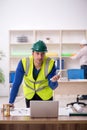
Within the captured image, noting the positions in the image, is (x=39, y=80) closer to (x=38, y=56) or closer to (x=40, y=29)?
(x=38, y=56)

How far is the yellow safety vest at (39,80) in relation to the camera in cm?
275

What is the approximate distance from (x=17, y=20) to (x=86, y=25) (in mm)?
2116

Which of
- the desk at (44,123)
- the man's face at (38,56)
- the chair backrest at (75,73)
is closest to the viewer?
the desk at (44,123)

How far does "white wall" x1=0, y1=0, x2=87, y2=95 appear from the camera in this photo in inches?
307

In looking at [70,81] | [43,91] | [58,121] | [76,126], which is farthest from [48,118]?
[70,81]

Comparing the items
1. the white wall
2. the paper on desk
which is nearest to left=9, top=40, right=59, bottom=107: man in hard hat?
the paper on desk

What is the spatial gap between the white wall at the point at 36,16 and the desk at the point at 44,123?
5.84 meters

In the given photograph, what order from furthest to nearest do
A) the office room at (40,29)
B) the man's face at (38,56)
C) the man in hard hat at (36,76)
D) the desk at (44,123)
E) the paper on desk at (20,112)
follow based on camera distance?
the office room at (40,29) < the man in hard hat at (36,76) < the man's face at (38,56) < the paper on desk at (20,112) < the desk at (44,123)

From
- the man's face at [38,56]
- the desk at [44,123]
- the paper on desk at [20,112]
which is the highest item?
the man's face at [38,56]

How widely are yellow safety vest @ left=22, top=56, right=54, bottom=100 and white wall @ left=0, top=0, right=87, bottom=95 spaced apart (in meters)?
5.18

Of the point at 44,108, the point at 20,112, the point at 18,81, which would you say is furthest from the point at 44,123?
the point at 18,81

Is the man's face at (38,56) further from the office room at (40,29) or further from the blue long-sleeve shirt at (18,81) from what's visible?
the office room at (40,29)

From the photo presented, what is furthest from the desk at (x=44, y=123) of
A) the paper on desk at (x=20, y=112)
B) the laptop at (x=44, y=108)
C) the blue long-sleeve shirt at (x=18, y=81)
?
the blue long-sleeve shirt at (x=18, y=81)

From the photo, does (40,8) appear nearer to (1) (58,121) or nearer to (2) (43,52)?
(2) (43,52)
